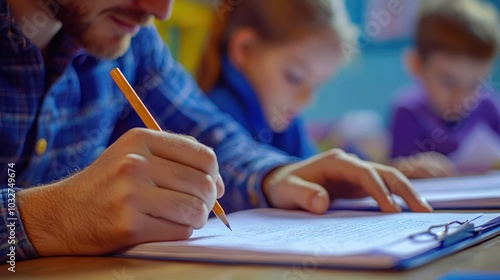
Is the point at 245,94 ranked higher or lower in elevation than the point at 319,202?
lower

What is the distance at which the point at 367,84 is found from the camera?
216cm

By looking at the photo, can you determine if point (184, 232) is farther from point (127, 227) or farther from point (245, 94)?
point (245, 94)

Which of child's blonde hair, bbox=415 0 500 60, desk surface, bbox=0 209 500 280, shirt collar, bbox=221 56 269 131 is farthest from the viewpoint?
child's blonde hair, bbox=415 0 500 60

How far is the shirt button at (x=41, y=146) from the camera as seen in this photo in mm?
755

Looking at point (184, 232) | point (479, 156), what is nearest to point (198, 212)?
point (184, 232)

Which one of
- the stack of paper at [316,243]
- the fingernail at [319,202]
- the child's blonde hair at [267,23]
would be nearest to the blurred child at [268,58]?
the child's blonde hair at [267,23]

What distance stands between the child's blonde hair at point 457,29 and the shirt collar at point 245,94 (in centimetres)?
69

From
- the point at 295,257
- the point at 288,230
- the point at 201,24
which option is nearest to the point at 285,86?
the point at 201,24

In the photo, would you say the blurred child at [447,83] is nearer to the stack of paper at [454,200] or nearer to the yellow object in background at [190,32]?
the yellow object in background at [190,32]

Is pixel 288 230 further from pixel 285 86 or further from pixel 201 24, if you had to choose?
pixel 201 24

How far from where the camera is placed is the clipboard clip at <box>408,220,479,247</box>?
0.47m

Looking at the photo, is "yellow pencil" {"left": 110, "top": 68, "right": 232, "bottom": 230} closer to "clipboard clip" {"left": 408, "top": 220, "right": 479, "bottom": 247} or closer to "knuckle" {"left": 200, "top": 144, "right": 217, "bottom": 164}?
"knuckle" {"left": 200, "top": 144, "right": 217, "bottom": 164}

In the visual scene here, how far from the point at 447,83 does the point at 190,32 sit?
79 cm

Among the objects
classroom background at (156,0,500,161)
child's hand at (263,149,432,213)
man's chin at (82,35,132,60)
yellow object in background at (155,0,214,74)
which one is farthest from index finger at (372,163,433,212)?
classroom background at (156,0,500,161)
